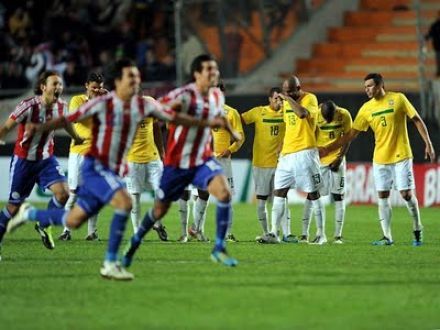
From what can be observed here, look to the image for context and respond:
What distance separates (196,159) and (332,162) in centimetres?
560

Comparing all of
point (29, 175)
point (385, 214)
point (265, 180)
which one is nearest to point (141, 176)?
point (265, 180)

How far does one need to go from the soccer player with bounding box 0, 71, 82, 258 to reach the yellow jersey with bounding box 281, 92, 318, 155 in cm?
351

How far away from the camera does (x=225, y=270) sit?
13117 mm

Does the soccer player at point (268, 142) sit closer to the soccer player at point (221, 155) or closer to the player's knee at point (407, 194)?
the soccer player at point (221, 155)

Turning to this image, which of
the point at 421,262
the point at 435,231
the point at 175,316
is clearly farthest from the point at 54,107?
the point at 435,231

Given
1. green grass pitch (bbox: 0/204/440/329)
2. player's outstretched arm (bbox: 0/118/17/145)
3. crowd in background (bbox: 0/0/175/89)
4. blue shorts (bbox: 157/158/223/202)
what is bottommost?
green grass pitch (bbox: 0/204/440/329)

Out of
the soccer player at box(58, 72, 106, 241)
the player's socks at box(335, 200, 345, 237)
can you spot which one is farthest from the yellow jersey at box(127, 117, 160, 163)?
the player's socks at box(335, 200, 345, 237)

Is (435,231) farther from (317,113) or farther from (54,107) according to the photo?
(54,107)

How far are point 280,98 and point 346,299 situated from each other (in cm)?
762

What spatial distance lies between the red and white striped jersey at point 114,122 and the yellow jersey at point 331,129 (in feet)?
20.9

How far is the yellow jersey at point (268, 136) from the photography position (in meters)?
18.6

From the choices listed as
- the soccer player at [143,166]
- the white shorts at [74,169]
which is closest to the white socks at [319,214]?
the soccer player at [143,166]

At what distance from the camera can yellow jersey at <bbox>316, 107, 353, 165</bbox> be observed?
18.5 metres

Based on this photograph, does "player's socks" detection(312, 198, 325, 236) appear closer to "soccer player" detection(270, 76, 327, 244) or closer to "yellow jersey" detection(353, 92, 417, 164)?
"soccer player" detection(270, 76, 327, 244)
